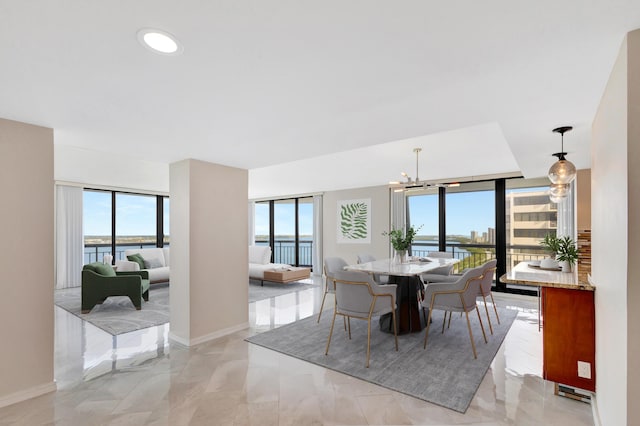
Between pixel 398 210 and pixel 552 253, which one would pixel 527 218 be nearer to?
pixel 398 210

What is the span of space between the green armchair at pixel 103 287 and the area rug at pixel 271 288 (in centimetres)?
185

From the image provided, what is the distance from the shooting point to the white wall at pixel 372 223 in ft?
24.7

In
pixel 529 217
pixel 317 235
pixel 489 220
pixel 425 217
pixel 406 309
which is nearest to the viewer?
pixel 406 309

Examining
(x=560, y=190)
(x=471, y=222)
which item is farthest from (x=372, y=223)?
(x=560, y=190)

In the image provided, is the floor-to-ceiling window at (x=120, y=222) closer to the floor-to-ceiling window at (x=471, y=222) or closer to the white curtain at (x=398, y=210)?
the white curtain at (x=398, y=210)

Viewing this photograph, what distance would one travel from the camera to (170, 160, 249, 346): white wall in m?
3.57

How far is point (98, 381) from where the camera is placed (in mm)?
2658

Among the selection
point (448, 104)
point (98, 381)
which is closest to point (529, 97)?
point (448, 104)

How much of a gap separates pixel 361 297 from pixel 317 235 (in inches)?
226

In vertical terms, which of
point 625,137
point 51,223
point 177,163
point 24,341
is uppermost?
point 177,163

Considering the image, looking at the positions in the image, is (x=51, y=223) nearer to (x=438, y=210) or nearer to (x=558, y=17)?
(x=558, y=17)

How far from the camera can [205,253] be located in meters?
3.71

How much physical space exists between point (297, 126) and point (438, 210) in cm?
509

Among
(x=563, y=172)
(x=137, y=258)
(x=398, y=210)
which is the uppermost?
(x=563, y=172)
